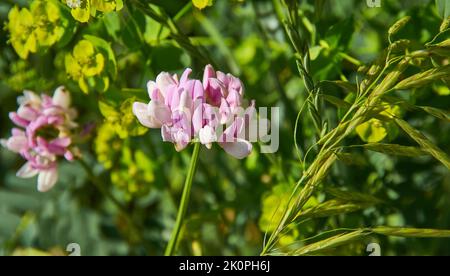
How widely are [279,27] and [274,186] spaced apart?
0.26 metres

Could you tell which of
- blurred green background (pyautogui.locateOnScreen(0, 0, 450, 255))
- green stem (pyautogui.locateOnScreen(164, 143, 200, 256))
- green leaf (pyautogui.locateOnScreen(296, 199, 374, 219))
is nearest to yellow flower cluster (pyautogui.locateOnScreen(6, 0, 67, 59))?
blurred green background (pyautogui.locateOnScreen(0, 0, 450, 255))

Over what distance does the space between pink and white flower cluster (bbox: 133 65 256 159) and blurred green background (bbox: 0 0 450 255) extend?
96 mm

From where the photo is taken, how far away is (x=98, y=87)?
97 cm

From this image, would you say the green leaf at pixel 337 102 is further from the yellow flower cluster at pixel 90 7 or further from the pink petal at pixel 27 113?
the pink petal at pixel 27 113

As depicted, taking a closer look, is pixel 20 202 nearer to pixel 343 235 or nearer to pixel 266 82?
pixel 266 82

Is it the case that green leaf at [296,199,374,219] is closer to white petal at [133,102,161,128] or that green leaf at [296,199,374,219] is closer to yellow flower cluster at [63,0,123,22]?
white petal at [133,102,161,128]

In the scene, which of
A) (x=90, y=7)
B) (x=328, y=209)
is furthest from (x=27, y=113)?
(x=328, y=209)

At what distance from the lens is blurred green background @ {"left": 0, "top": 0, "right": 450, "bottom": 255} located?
996mm

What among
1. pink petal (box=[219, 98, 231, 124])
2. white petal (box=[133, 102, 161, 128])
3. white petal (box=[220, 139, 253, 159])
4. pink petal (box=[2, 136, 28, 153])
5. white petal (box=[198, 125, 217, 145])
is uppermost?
pink petal (box=[2, 136, 28, 153])

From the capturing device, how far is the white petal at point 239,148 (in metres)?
0.83

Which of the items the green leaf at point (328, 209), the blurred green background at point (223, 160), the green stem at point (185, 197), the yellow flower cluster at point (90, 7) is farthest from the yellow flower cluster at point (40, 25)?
the green leaf at point (328, 209)

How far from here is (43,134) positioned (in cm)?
104

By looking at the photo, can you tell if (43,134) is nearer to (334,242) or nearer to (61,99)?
(61,99)
